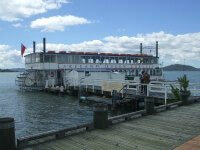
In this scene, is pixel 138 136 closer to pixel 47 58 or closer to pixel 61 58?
pixel 47 58

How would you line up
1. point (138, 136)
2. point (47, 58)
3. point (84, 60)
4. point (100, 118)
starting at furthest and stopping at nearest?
1. point (84, 60)
2. point (47, 58)
3. point (100, 118)
4. point (138, 136)

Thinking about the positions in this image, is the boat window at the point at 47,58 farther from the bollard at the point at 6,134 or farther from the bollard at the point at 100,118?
the bollard at the point at 6,134

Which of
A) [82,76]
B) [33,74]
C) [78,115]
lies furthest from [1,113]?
[33,74]

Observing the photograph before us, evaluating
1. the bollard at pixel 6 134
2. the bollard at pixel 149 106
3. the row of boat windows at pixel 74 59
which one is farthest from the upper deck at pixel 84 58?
the bollard at pixel 6 134

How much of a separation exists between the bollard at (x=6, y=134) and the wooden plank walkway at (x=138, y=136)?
901 millimetres

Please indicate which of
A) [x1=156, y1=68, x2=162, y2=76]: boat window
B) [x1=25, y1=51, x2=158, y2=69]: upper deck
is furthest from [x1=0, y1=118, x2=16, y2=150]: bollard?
[x1=156, y1=68, x2=162, y2=76]: boat window

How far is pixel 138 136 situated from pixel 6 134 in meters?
4.21

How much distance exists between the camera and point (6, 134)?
23.9 feet

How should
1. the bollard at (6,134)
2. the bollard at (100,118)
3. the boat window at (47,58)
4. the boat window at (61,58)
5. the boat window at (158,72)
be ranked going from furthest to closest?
the boat window at (158,72)
the boat window at (61,58)
the boat window at (47,58)
the bollard at (100,118)
the bollard at (6,134)

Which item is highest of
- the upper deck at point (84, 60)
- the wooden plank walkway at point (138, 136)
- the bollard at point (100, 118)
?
the upper deck at point (84, 60)

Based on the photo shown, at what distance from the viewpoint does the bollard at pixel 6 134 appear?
7230 mm

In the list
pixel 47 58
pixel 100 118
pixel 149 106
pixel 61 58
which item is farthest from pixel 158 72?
pixel 100 118

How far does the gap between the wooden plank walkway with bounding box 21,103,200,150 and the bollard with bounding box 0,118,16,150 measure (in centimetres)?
90

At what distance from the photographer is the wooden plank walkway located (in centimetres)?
828
